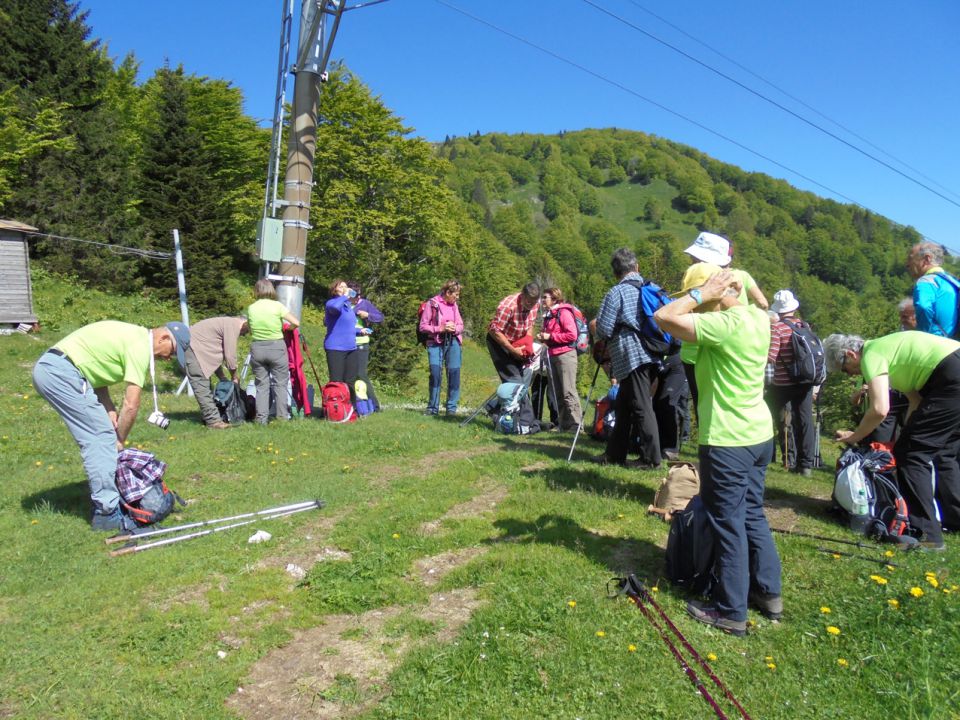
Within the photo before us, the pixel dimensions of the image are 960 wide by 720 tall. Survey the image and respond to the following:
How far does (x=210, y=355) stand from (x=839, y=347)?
25.7ft

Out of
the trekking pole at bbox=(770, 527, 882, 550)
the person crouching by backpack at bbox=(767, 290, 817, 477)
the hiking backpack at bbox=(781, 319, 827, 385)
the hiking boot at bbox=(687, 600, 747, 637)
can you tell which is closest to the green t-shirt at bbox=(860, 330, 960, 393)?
the trekking pole at bbox=(770, 527, 882, 550)

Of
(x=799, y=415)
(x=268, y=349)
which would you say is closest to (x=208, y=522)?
(x=268, y=349)

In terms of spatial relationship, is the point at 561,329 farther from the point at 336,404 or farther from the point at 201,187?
the point at 201,187

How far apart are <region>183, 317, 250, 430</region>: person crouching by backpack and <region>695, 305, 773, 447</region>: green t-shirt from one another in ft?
23.6

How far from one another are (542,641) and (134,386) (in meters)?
3.88

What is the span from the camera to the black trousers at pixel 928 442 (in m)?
5.02

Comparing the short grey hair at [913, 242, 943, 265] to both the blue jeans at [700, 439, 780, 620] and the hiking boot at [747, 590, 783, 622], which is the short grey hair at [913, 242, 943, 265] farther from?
the hiking boot at [747, 590, 783, 622]

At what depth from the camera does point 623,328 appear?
6.81 meters

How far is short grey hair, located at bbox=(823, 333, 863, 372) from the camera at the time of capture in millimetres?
6520

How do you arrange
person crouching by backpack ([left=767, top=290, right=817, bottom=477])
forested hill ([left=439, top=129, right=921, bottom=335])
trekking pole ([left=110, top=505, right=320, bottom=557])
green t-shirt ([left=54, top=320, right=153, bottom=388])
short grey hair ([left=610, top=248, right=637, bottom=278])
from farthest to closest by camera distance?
1. forested hill ([left=439, top=129, right=921, bottom=335])
2. person crouching by backpack ([left=767, top=290, right=817, bottom=477])
3. short grey hair ([left=610, top=248, right=637, bottom=278])
4. green t-shirt ([left=54, top=320, right=153, bottom=388])
5. trekking pole ([left=110, top=505, right=320, bottom=557])

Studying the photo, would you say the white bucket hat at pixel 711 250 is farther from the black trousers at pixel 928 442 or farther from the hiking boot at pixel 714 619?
the hiking boot at pixel 714 619

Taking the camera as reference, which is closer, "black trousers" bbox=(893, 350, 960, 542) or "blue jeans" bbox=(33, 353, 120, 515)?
"black trousers" bbox=(893, 350, 960, 542)

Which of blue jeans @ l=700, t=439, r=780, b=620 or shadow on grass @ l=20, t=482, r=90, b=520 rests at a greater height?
blue jeans @ l=700, t=439, r=780, b=620

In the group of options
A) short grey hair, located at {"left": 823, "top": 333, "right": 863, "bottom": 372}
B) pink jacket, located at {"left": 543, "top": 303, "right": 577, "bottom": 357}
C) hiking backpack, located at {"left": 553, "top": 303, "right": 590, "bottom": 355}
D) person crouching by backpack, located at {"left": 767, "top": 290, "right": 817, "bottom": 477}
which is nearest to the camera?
short grey hair, located at {"left": 823, "top": 333, "right": 863, "bottom": 372}
